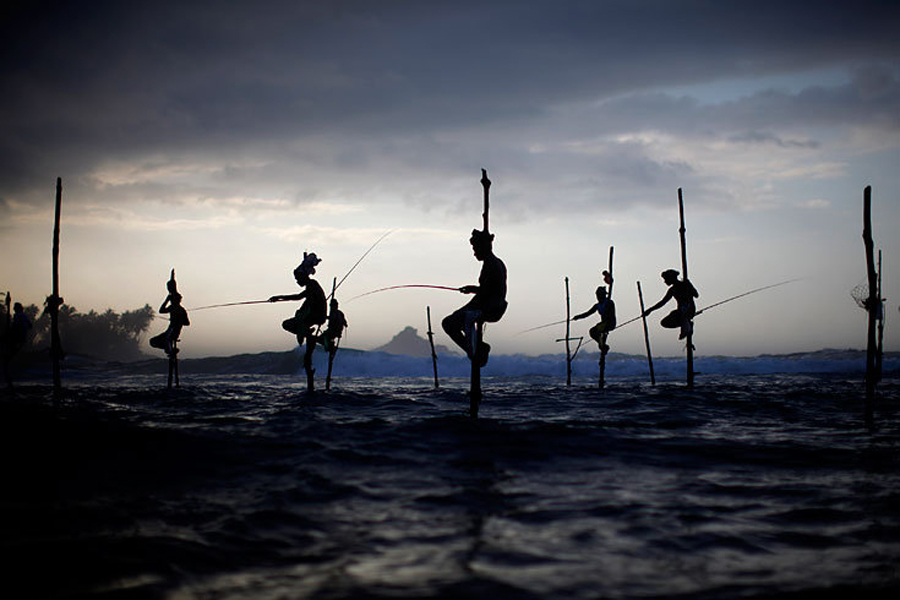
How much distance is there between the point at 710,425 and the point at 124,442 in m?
8.52

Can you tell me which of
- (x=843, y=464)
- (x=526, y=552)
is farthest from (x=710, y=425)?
(x=526, y=552)

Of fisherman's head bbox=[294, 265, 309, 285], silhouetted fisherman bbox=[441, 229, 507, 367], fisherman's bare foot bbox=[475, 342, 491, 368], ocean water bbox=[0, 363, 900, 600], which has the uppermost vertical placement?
fisherman's head bbox=[294, 265, 309, 285]

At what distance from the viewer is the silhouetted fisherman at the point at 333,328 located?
17.0 m

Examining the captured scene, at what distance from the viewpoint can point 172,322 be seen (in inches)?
752

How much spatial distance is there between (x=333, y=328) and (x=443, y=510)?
1348cm

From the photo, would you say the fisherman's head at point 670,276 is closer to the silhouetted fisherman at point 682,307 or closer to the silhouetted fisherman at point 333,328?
the silhouetted fisherman at point 682,307

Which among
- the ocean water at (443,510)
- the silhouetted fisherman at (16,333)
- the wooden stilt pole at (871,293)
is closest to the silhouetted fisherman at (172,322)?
the silhouetted fisherman at (16,333)

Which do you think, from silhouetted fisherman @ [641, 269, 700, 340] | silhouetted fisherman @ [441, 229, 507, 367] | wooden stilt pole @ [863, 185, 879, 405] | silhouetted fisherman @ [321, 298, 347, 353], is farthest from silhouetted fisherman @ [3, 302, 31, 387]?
wooden stilt pole @ [863, 185, 879, 405]

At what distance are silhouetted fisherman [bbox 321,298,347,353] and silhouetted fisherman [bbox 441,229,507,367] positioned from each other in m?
7.96

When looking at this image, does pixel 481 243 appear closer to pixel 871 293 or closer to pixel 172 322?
pixel 871 293

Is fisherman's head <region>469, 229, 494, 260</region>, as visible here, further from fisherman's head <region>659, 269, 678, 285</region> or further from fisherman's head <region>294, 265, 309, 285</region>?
fisherman's head <region>659, 269, 678, 285</region>

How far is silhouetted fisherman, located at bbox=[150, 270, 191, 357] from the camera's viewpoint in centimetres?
1881

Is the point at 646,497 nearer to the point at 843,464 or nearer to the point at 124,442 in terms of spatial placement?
the point at 843,464

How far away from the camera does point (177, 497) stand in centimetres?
475
